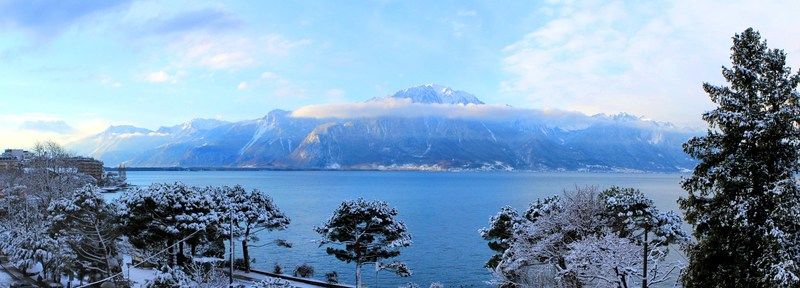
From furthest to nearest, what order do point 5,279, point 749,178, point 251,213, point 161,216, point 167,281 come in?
point 251,213 → point 5,279 → point 161,216 → point 167,281 → point 749,178

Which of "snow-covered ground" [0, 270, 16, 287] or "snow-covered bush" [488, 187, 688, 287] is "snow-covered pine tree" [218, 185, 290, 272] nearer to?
"snow-covered ground" [0, 270, 16, 287]

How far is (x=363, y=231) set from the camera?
34.7 m

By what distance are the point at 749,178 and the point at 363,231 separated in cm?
2273

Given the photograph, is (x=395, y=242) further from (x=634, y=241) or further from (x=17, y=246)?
(x=17, y=246)

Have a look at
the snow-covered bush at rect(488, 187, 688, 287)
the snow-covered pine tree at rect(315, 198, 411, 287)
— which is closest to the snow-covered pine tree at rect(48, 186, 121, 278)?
the snow-covered pine tree at rect(315, 198, 411, 287)

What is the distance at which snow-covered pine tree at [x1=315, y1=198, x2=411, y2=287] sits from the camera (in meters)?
34.2

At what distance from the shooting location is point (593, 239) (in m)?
25.5

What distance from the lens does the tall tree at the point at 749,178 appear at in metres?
15.1

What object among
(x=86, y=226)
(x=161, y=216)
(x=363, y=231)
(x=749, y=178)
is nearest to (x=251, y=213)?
(x=161, y=216)

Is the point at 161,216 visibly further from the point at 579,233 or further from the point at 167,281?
the point at 579,233

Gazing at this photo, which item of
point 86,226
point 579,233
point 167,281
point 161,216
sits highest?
point 161,216

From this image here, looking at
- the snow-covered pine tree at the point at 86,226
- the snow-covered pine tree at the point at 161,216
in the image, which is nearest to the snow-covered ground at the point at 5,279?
the snow-covered pine tree at the point at 86,226

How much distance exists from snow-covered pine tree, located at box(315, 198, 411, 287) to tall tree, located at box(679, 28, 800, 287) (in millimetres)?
19723

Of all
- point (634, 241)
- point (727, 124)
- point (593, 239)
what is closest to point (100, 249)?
point (593, 239)
